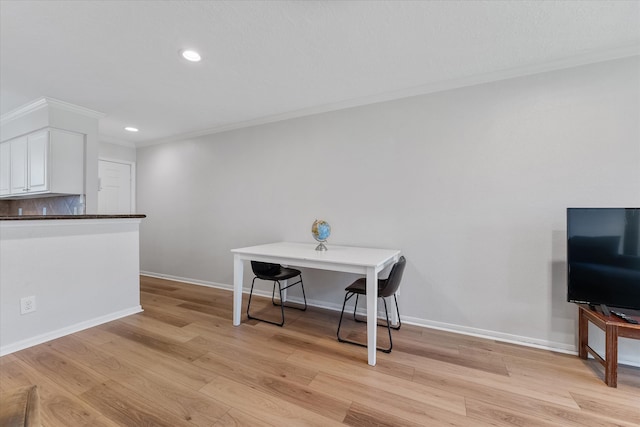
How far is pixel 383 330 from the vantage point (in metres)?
2.64

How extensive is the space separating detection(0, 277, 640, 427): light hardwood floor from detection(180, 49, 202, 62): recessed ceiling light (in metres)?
2.40

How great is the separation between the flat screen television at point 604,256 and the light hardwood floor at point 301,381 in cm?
57

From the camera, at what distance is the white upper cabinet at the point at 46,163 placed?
10.5 ft

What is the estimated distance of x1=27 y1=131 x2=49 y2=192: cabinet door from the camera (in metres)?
3.21

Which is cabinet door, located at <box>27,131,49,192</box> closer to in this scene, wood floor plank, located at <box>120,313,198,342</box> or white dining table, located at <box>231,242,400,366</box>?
wood floor plank, located at <box>120,313,198,342</box>

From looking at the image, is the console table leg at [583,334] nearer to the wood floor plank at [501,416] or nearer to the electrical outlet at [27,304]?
the wood floor plank at [501,416]

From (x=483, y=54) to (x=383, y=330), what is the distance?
254cm

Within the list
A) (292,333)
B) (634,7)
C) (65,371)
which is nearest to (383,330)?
(292,333)

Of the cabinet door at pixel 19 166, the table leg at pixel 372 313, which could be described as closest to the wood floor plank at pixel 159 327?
the table leg at pixel 372 313

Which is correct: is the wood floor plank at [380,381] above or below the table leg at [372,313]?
below

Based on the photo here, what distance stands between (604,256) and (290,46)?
2.76 meters

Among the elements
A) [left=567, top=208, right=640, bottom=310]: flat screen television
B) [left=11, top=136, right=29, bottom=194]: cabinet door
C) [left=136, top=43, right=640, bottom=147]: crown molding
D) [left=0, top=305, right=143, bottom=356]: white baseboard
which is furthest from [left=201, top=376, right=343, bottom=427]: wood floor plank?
[left=11, top=136, right=29, bottom=194]: cabinet door

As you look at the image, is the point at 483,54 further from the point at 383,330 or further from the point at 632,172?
the point at 383,330

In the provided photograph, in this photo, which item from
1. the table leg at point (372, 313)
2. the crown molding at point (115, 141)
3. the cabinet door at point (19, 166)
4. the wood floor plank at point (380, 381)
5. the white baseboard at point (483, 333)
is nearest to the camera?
the wood floor plank at point (380, 381)
